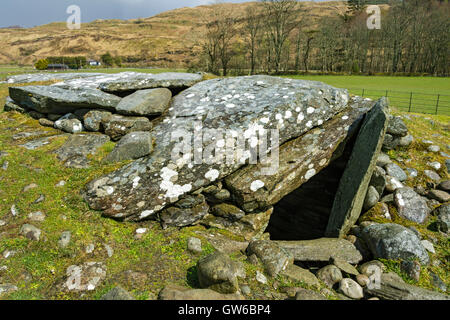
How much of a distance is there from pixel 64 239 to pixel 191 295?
251cm

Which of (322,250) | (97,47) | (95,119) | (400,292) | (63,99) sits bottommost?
(322,250)

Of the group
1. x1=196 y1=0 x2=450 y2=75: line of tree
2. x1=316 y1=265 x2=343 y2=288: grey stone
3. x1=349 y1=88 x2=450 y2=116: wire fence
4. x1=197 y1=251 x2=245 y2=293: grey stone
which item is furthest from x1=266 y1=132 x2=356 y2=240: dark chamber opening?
x1=196 y1=0 x2=450 y2=75: line of tree

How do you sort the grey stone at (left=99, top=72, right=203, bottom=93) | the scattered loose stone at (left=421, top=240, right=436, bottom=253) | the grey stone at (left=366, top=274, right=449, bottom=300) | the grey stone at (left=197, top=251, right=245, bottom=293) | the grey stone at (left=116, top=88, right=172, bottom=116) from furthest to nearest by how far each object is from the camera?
the grey stone at (left=99, top=72, right=203, bottom=93)
the grey stone at (left=116, top=88, right=172, bottom=116)
the scattered loose stone at (left=421, top=240, right=436, bottom=253)
the grey stone at (left=366, top=274, right=449, bottom=300)
the grey stone at (left=197, top=251, right=245, bottom=293)

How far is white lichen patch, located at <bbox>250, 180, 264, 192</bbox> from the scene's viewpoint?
5859 millimetres

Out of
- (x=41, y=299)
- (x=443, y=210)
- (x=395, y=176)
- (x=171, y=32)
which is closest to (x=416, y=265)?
(x=443, y=210)

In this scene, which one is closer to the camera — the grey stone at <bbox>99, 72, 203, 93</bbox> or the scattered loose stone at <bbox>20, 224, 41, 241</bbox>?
the scattered loose stone at <bbox>20, 224, 41, 241</bbox>

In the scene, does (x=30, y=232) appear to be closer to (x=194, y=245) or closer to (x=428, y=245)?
(x=194, y=245)

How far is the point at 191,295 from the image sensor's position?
11.2 ft

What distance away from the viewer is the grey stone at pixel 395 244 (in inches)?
197

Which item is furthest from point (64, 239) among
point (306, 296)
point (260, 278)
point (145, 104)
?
point (306, 296)

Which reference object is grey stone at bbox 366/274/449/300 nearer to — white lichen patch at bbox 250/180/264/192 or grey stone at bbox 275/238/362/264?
grey stone at bbox 275/238/362/264

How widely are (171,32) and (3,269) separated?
684 feet

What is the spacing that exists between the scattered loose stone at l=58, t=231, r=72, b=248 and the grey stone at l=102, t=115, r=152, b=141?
9.25 feet

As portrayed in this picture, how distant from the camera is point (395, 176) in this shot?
23.4 ft
